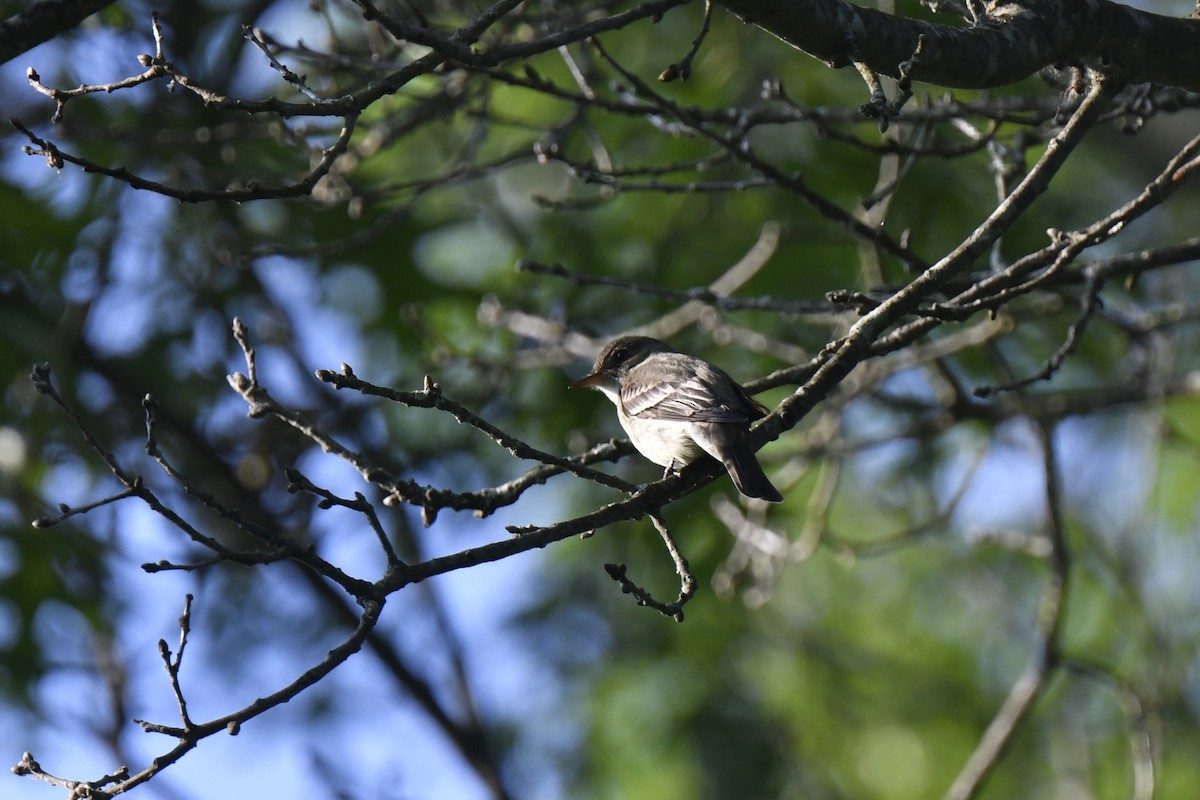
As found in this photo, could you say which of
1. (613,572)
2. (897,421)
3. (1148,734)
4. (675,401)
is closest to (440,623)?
(897,421)

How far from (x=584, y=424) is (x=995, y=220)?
4.27m

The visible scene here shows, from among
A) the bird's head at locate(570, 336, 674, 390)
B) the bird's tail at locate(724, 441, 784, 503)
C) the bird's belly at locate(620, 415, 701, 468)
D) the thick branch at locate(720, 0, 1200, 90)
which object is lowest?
the bird's tail at locate(724, 441, 784, 503)

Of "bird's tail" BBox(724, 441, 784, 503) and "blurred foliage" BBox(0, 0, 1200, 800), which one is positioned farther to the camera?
"blurred foliage" BBox(0, 0, 1200, 800)

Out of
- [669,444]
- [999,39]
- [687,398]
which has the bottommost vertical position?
[999,39]

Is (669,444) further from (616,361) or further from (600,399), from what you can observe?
(600,399)

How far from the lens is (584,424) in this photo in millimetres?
7477

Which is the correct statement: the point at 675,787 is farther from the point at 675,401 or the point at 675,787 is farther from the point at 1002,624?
the point at 675,401

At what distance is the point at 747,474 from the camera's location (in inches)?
168

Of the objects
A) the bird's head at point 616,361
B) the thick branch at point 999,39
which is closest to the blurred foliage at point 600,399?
the bird's head at point 616,361

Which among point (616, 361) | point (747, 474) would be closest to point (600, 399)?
point (616, 361)

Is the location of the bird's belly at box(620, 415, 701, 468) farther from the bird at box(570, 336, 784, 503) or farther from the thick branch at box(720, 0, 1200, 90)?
the thick branch at box(720, 0, 1200, 90)

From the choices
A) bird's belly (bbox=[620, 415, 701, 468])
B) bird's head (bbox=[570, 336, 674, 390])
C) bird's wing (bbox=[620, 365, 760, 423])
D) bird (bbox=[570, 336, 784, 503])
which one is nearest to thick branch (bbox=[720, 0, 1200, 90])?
bird (bbox=[570, 336, 784, 503])

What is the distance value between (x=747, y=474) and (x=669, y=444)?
63cm

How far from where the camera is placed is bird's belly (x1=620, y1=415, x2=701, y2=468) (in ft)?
15.6
